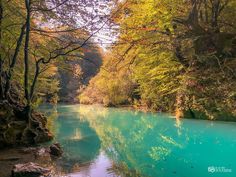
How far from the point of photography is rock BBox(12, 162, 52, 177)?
6340 mm

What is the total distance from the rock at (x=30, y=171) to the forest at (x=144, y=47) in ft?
8.98

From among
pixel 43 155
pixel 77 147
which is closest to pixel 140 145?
pixel 77 147

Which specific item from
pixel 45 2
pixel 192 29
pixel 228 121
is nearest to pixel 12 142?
pixel 45 2

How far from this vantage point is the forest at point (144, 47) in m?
3.49

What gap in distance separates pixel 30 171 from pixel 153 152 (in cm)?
477

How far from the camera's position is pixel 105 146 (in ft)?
36.9

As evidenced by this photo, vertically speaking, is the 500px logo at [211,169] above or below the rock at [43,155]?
below

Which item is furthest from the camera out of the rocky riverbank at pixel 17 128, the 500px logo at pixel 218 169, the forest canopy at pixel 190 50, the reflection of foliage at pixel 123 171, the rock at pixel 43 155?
the rocky riverbank at pixel 17 128

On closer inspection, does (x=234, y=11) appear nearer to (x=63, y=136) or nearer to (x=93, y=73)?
(x=63, y=136)

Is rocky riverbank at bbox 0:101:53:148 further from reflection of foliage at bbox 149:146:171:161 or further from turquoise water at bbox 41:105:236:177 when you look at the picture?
reflection of foliage at bbox 149:146:171:161

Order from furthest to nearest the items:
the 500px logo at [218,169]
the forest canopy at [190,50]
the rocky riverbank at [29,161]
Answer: the 500px logo at [218,169] → the rocky riverbank at [29,161] → the forest canopy at [190,50]

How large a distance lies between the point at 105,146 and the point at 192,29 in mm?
8252

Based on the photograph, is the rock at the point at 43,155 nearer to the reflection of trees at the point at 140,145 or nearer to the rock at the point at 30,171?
the rock at the point at 30,171

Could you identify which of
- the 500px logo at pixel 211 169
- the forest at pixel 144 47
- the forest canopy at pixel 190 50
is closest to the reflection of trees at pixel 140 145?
the 500px logo at pixel 211 169
